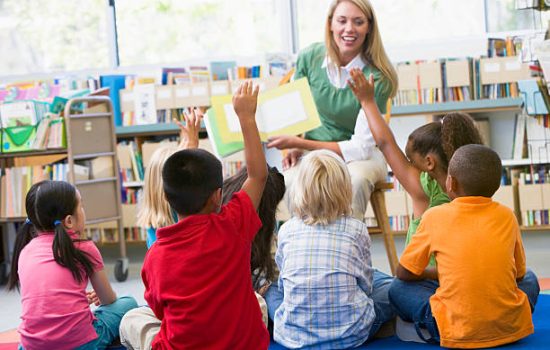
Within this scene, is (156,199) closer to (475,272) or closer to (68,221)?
(68,221)

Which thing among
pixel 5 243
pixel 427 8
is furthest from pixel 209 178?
pixel 427 8

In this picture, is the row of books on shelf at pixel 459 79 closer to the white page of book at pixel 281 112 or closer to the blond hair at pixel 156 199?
the white page of book at pixel 281 112

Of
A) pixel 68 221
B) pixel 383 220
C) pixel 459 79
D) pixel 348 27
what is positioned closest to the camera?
pixel 68 221

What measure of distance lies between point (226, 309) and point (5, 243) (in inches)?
139

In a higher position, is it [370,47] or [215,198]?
[370,47]

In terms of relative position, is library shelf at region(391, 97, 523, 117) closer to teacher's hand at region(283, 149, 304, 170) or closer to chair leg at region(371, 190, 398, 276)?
chair leg at region(371, 190, 398, 276)

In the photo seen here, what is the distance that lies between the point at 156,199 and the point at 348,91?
0.91 m

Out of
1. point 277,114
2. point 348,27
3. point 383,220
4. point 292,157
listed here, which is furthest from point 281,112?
point 383,220

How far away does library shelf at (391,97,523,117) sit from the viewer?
482 centimetres

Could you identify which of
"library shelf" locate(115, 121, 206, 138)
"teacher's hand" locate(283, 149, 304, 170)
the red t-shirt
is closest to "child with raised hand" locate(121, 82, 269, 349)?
the red t-shirt

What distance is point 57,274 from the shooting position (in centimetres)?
231

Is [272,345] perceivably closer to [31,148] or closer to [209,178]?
[209,178]

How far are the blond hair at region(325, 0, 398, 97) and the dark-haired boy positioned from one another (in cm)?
119

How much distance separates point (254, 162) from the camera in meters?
1.90
